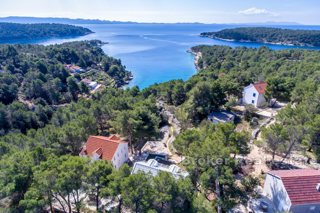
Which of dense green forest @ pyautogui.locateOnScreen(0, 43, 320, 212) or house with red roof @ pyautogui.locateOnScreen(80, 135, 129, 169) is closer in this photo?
dense green forest @ pyautogui.locateOnScreen(0, 43, 320, 212)

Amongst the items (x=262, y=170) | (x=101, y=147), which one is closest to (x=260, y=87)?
(x=262, y=170)

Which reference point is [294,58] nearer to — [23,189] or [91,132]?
[91,132]

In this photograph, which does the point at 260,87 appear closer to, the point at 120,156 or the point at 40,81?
the point at 120,156

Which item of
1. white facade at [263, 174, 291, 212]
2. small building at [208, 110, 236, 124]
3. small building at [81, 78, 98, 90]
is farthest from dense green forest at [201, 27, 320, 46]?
white facade at [263, 174, 291, 212]

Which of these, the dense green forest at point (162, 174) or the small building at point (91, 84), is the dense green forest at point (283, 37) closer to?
the small building at point (91, 84)

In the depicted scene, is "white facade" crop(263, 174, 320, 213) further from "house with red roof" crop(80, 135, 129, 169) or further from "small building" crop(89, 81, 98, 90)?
"small building" crop(89, 81, 98, 90)

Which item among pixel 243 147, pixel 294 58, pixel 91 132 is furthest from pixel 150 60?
pixel 243 147
